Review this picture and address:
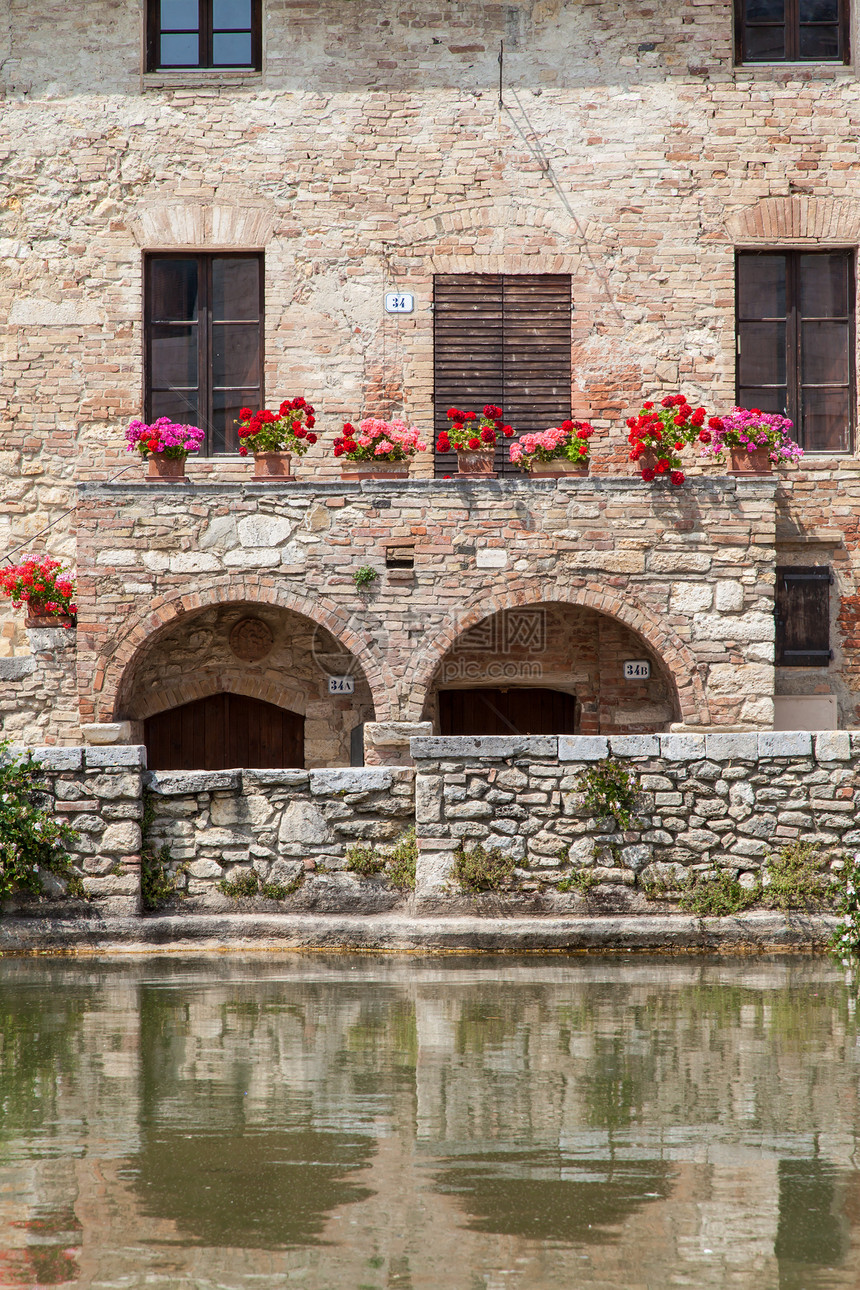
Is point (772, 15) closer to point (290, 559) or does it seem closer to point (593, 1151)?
point (290, 559)

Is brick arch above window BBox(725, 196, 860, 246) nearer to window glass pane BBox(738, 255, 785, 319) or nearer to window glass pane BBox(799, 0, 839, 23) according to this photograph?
window glass pane BBox(738, 255, 785, 319)

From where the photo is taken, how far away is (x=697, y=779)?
7.64 metres

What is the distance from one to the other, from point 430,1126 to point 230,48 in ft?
30.2

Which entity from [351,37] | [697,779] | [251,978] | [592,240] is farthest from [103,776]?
[351,37]

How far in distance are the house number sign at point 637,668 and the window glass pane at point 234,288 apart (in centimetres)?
429

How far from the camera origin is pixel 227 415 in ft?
34.3

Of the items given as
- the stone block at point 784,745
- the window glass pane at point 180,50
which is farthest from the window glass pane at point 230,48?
the stone block at point 784,745

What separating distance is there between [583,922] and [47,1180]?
4040 mm

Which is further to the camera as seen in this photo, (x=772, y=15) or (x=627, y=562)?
(x=772, y=15)

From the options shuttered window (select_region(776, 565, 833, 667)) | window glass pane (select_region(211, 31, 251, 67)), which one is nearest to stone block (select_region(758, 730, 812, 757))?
shuttered window (select_region(776, 565, 833, 667))

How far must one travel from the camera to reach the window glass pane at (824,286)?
34.2ft

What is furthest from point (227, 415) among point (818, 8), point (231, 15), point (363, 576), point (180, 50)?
point (818, 8)

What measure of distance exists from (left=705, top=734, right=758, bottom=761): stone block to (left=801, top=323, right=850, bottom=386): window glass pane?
13.6 ft

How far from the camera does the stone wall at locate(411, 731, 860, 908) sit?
7602 millimetres
